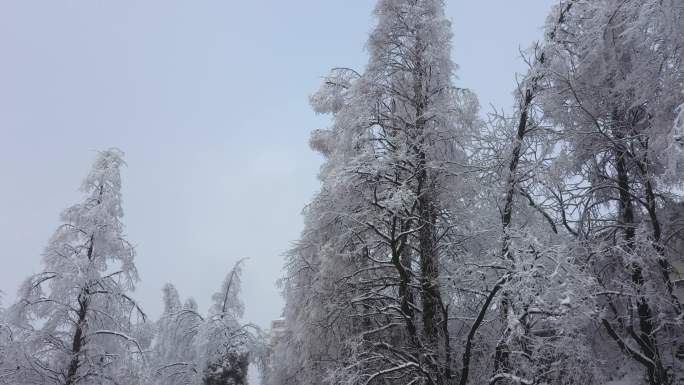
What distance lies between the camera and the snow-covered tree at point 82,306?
12420mm

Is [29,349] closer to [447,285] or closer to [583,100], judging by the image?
[447,285]

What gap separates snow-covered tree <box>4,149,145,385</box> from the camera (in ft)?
40.7

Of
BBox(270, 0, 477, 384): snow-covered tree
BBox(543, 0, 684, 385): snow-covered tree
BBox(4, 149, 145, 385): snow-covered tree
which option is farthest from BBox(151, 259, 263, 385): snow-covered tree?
BBox(543, 0, 684, 385): snow-covered tree

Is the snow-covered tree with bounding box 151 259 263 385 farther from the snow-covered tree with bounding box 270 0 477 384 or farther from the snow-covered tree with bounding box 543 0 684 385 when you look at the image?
the snow-covered tree with bounding box 543 0 684 385

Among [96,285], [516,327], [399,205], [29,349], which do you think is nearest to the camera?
[516,327]

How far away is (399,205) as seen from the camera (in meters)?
8.59

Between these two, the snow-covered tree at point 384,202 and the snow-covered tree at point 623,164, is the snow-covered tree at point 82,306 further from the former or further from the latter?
the snow-covered tree at point 623,164

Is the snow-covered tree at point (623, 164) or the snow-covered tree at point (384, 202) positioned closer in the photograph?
the snow-covered tree at point (623, 164)

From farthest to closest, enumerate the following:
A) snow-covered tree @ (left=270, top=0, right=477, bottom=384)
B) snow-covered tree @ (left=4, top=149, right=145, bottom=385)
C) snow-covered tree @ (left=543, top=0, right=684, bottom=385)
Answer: snow-covered tree @ (left=4, top=149, right=145, bottom=385), snow-covered tree @ (left=270, top=0, right=477, bottom=384), snow-covered tree @ (left=543, top=0, right=684, bottom=385)

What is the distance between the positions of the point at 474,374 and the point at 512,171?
375 centimetres

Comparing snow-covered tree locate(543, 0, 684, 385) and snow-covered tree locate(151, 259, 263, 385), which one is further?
snow-covered tree locate(151, 259, 263, 385)

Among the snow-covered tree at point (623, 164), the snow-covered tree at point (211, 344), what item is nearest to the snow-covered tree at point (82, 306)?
the snow-covered tree at point (211, 344)

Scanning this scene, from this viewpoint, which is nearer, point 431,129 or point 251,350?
point 431,129

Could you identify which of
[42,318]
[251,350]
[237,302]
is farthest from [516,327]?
[237,302]
